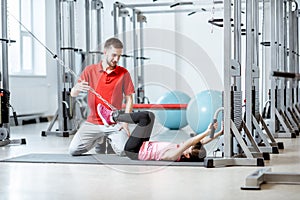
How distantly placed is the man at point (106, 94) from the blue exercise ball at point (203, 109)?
190cm

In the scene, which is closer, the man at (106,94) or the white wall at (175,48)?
the man at (106,94)

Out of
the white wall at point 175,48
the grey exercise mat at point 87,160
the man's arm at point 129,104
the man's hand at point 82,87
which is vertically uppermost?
the white wall at point 175,48

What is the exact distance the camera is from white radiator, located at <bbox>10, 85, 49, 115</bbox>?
361 inches

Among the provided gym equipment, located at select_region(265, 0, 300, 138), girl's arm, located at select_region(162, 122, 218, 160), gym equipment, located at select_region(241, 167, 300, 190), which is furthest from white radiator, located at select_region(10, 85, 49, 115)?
gym equipment, located at select_region(241, 167, 300, 190)

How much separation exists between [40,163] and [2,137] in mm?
1491

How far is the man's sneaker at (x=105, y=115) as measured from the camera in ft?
14.9

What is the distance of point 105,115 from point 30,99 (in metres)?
5.21

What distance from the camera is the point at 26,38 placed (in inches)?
376

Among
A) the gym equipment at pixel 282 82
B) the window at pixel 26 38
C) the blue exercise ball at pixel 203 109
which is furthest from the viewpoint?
the window at pixel 26 38

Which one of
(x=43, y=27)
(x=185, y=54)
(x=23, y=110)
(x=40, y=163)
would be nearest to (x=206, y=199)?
(x=40, y=163)

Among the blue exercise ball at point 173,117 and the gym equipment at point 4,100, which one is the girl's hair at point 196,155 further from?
the blue exercise ball at point 173,117

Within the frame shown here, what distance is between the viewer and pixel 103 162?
4391 millimetres

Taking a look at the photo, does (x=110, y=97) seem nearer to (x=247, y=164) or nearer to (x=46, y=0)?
(x=247, y=164)

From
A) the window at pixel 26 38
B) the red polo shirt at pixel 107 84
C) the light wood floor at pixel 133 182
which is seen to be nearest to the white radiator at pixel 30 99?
the window at pixel 26 38
